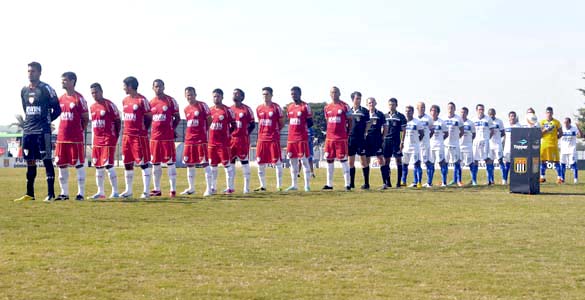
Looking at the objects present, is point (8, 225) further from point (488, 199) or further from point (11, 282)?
point (488, 199)

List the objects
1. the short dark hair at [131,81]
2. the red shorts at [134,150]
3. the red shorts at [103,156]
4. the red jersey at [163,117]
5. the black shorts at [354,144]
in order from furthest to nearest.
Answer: the black shorts at [354,144] < the red jersey at [163,117] < the short dark hair at [131,81] < the red shorts at [134,150] < the red shorts at [103,156]

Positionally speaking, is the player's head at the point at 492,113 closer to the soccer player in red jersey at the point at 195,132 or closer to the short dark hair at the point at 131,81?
the soccer player in red jersey at the point at 195,132

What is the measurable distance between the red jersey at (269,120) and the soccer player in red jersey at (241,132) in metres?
0.28

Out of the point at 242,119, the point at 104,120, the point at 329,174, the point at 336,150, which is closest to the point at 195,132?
the point at 242,119

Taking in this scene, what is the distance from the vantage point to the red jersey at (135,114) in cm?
2028

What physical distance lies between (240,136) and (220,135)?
0.76m

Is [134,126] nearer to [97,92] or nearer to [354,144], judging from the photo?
[97,92]

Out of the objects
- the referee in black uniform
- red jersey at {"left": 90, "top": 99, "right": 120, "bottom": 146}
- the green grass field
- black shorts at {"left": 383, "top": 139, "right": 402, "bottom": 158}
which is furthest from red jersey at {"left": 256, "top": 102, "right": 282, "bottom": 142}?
the referee in black uniform

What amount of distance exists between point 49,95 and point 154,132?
330cm

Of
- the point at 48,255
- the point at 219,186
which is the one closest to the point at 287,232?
the point at 48,255

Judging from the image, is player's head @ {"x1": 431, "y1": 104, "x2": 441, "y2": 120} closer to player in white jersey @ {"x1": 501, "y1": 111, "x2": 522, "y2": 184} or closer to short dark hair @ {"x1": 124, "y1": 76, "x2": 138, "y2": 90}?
player in white jersey @ {"x1": 501, "y1": 111, "x2": 522, "y2": 184}

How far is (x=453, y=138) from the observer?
94.6ft

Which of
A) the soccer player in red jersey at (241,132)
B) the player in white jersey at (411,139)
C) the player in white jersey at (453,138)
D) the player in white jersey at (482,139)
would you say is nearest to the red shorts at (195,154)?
the soccer player in red jersey at (241,132)

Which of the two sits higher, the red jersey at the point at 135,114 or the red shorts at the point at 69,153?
the red jersey at the point at 135,114
